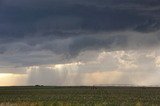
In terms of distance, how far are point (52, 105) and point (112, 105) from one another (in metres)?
15.9

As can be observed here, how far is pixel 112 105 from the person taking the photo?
206ft

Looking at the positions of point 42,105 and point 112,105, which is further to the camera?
point 112,105

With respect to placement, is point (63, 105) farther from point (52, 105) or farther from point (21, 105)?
point (21, 105)

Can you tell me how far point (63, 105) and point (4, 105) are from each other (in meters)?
7.22

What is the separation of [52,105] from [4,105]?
5.85m

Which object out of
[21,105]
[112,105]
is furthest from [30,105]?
[112,105]

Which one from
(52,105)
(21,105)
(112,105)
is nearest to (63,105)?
(52,105)

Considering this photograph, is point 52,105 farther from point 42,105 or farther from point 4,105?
point 4,105

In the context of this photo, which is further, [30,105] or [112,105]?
[112,105]

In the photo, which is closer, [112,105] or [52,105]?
[52,105]

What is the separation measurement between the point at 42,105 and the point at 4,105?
470 cm

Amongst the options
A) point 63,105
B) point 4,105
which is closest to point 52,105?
point 63,105

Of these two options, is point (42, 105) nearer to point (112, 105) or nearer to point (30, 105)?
point (30, 105)

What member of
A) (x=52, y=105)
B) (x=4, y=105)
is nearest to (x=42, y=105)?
(x=52, y=105)
